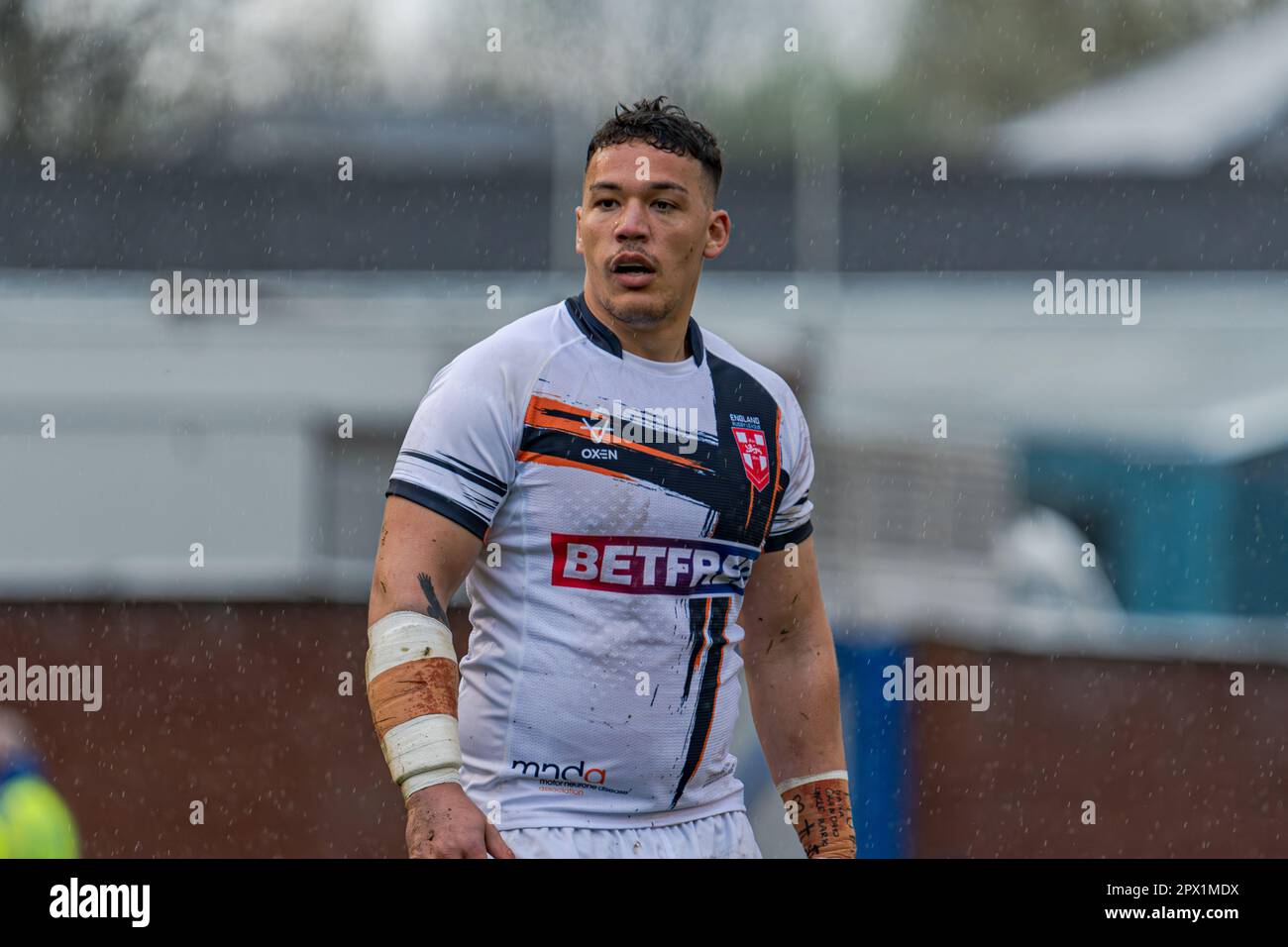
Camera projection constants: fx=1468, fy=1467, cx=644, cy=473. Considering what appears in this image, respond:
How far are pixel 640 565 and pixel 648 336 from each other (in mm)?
660

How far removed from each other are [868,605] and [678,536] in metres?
7.10

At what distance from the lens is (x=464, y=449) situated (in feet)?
11.5

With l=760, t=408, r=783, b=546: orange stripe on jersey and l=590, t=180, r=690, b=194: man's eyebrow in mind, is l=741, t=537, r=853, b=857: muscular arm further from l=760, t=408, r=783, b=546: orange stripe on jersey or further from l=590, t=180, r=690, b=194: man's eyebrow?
l=590, t=180, r=690, b=194: man's eyebrow

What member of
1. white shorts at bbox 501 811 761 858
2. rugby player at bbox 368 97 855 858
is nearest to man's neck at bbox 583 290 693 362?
rugby player at bbox 368 97 855 858

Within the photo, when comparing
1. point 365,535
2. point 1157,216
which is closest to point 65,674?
point 365,535

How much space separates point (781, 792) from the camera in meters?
4.34

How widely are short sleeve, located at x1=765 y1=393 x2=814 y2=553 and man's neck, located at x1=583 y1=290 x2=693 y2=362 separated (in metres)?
0.43

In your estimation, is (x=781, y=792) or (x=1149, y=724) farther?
(x=1149, y=724)

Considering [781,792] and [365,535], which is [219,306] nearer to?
[365,535]

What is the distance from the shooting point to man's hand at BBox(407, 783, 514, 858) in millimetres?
3180

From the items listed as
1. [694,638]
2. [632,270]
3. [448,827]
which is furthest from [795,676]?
[448,827]

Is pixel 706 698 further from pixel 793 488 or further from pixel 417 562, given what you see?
pixel 417 562

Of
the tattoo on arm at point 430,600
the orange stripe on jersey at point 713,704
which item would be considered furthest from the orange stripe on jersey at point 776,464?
the tattoo on arm at point 430,600
